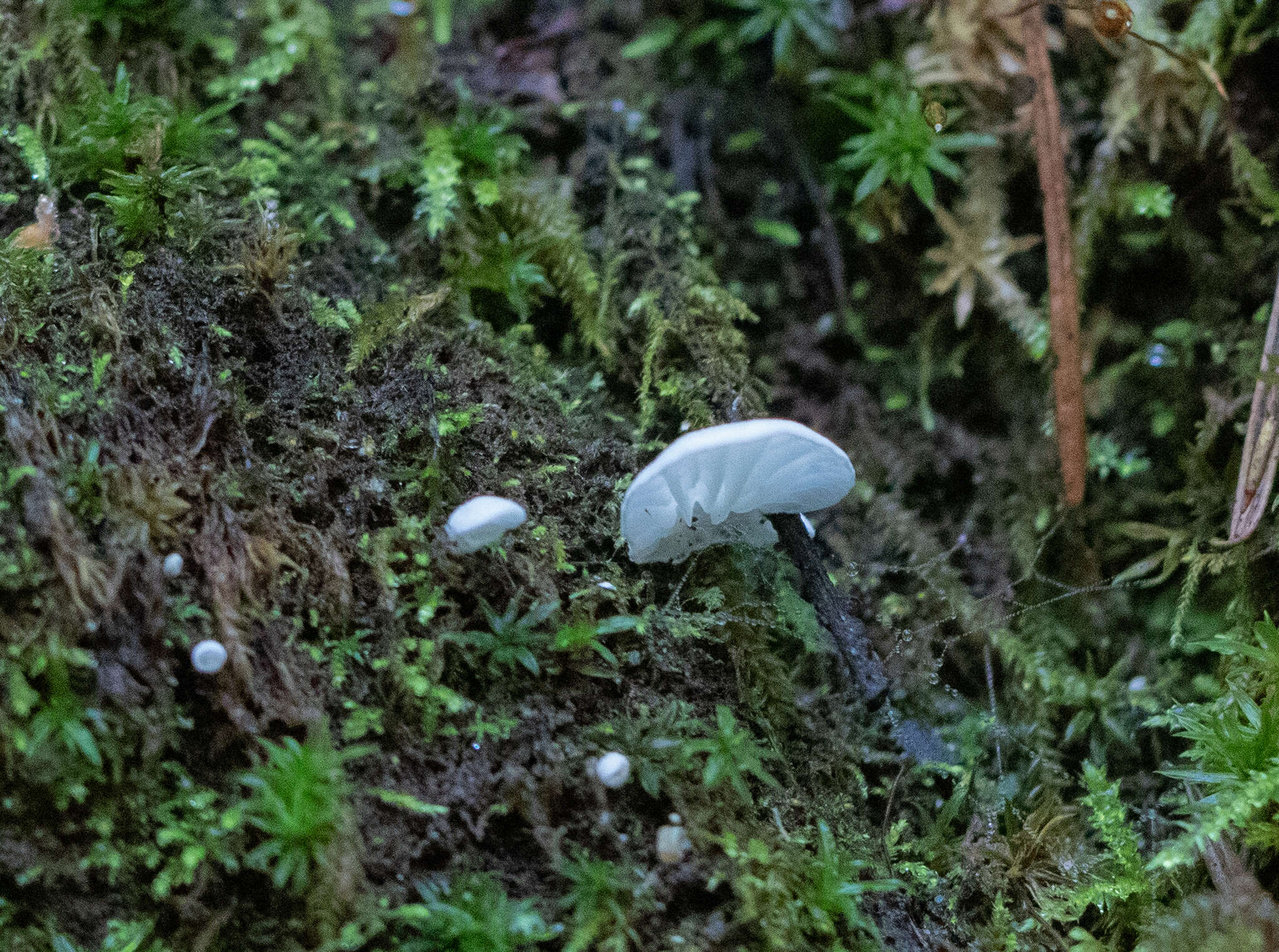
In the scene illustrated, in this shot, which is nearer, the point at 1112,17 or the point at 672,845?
the point at 672,845

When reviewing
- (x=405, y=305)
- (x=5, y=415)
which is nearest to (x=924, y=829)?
(x=405, y=305)

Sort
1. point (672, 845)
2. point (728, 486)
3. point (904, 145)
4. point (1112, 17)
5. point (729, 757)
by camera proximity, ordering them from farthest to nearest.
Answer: point (904, 145) < point (1112, 17) < point (728, 486) < point (729, 757) < point (672, 845)

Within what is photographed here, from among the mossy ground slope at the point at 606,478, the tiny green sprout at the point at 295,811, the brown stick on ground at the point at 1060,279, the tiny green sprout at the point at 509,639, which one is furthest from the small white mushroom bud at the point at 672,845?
the brown stick on ground at the point at 1060,279

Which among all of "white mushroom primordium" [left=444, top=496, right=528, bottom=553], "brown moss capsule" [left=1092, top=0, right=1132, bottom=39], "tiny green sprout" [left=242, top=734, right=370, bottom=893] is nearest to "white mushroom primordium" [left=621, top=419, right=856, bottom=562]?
"white mushroom primordium" [left=444, top=496, right=528, bottom=553]

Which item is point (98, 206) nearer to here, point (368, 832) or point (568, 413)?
point (568, 413)

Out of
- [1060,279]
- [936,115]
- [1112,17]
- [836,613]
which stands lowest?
[836,613]

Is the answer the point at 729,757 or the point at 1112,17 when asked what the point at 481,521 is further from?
the point at 1112,17

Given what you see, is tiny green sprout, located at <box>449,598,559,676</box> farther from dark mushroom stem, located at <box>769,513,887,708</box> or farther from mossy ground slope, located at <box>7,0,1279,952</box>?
dark mushroom stem, located at <box>769,513,887,708</box>

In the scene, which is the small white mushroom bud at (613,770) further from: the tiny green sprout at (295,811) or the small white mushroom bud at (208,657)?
the small white mushroom bud at (208,657)

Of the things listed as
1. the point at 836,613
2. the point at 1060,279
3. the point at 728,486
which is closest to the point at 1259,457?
the point at 1060,279
